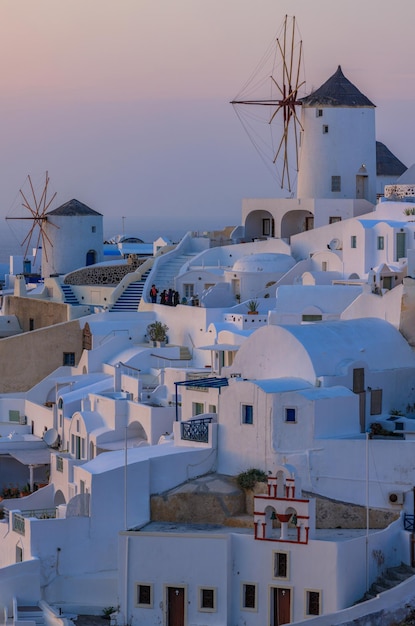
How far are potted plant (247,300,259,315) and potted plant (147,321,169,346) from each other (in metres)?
2.29

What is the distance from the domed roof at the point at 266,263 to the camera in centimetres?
4638

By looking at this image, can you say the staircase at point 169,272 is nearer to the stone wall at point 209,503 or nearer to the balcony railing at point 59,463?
the balcony railing at point 59,463

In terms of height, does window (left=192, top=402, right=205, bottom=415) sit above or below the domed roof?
below

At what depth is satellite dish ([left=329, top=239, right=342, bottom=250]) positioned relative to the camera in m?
45.7

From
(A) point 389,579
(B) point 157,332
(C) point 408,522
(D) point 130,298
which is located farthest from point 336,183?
(A) point 389,579

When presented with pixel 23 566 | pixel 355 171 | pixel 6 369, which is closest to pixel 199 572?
pixel 23 566

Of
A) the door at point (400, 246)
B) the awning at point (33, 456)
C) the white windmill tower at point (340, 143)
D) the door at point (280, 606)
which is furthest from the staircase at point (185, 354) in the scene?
the door at point (280, 606)

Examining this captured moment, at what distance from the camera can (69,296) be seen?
165 ft

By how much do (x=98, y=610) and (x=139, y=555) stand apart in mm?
1541

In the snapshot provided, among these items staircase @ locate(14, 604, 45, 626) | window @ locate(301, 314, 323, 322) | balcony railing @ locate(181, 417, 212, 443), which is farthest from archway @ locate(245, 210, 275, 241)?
staircase @ locate(14, 604, 45, 626)

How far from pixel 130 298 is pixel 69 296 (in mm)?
2145

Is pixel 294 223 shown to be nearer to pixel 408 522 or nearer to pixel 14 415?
pixel 14 415

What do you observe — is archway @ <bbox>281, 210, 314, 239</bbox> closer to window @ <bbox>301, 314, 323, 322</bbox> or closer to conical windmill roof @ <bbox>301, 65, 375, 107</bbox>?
conical windmill roof @ <bbox>301, 65, 375, 107</bbox>

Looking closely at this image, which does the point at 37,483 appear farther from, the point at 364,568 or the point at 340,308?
the point at 364,568
